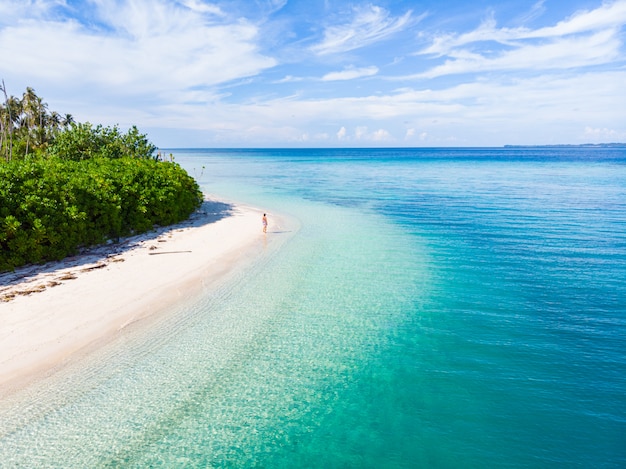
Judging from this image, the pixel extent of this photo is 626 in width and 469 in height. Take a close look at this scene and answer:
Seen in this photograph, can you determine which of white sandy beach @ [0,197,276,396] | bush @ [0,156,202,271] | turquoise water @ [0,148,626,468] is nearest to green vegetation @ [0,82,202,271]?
bush @ [0,156,202,271]

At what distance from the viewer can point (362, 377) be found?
32.8ft

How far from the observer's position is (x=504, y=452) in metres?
7.57

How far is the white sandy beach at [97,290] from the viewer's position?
10641mm

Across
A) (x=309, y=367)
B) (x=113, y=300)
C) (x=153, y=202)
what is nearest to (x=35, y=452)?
(x=309, y=367)

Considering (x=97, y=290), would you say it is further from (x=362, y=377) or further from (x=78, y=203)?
(x=362, y=377)

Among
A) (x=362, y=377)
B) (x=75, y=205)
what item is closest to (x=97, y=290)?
(x=75, y=205)

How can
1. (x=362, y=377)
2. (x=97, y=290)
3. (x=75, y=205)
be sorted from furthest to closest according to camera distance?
(x=75, y=205) → (x=97, y=290) → (x=362, y=377)

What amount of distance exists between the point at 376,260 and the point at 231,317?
29.3 ft

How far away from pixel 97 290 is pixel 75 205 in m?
6.12

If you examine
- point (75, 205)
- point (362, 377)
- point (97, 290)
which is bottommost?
point (362, 377)

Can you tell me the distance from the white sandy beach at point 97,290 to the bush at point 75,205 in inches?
33.8

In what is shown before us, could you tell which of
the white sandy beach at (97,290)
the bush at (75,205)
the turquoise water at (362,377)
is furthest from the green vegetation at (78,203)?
the turquoise water at (362,377)

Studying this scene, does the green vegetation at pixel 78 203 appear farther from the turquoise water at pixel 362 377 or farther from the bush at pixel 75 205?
the turquoise water at pixel 362 377

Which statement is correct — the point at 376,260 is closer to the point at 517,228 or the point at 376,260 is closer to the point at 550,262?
the point at 550,262
